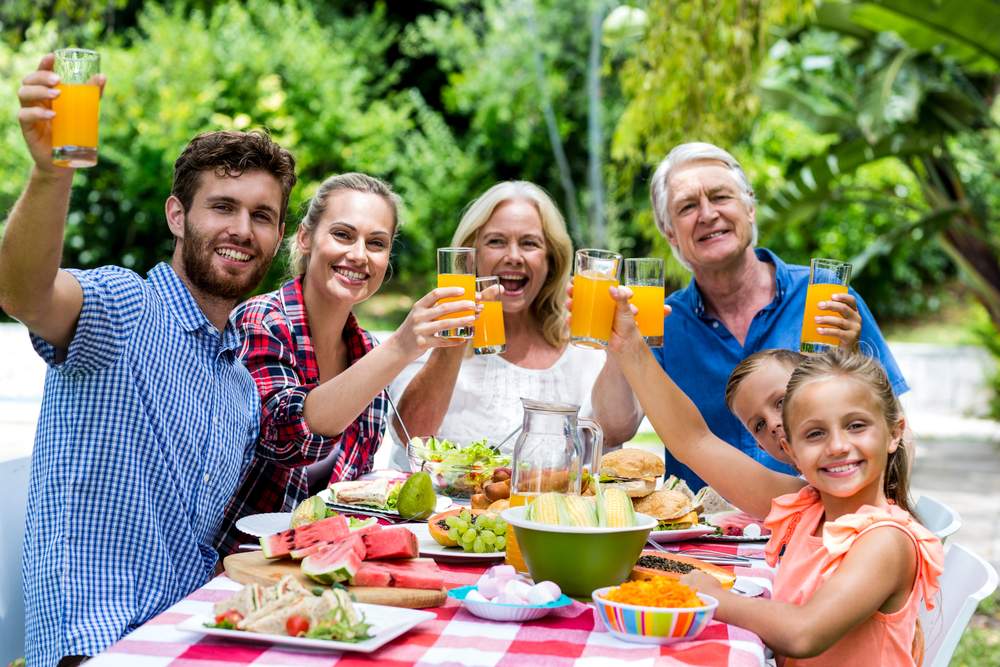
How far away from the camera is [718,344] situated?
12.2 ft

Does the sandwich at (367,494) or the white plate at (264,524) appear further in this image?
the sandwich at (367,494)

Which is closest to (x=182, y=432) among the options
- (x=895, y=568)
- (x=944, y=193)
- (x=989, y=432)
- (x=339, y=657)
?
(x=339, y=657)

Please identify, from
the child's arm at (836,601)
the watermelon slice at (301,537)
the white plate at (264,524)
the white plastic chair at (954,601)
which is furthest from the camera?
the white plate at (264,524)

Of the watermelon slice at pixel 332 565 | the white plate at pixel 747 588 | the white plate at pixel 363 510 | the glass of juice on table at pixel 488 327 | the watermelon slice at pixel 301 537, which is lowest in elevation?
the white plate at pixel 747 588

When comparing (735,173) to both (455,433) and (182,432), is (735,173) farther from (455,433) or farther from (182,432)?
(182,432)

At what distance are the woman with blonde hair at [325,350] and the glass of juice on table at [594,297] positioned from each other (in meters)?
0.28

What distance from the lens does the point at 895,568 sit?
6.26ft

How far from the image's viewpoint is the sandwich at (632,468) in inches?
105

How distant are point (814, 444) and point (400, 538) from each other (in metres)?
0.80

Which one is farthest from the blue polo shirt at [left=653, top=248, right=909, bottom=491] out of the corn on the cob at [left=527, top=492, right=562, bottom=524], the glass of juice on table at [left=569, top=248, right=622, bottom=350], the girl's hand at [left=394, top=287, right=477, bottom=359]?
the corn on the cob at [left=527, top=492, right=562, bottom=524]

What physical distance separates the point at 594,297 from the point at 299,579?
985 mm

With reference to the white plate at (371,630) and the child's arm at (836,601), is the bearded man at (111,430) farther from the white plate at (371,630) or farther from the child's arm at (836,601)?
the child's arm at (836,601)

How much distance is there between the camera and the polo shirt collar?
3695mm

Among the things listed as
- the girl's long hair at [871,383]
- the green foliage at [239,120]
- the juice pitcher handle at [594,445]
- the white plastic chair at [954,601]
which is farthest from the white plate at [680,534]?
the green foliage at [239,120]
